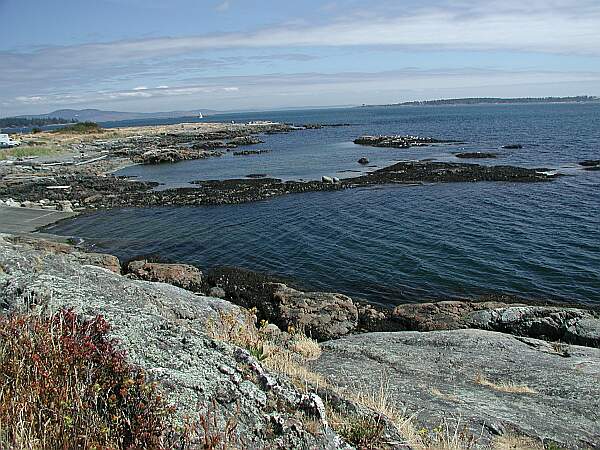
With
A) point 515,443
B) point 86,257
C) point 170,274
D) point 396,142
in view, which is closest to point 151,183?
point 86,257

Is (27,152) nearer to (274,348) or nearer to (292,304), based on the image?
(292,304)

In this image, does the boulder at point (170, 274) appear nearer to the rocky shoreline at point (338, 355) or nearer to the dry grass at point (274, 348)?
the rocky shoreline at point (338, 355)

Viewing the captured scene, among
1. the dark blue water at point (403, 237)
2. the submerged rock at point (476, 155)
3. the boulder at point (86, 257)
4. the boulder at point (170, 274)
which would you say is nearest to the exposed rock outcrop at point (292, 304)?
the boulder at point (170, 274)

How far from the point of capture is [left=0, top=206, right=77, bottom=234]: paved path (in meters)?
27.9

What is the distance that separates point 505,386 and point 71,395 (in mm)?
8648

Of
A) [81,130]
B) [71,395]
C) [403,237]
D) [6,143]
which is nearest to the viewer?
[71,395]

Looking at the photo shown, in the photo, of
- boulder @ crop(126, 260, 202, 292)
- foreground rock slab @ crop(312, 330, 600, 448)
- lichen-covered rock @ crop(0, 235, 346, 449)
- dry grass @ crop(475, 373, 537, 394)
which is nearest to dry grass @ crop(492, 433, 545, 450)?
foreground rock slab @ crop(312, 330, 600, 448)

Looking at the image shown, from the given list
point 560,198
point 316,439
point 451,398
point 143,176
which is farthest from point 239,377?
point 143,176

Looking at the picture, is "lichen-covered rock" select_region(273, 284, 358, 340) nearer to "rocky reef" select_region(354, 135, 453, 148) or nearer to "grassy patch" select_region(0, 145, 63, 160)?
"rocky reef" select_region(354, 135, 453, 148)

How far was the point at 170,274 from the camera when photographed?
18844mm

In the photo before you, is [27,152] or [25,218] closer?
[25,218]

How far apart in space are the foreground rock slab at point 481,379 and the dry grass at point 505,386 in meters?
0.02

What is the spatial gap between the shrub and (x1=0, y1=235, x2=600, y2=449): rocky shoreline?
0.91 feet

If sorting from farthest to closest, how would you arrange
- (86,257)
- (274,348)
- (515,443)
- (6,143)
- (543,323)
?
(6,143), (86,257), (543,323), (274,348), (515,443)
